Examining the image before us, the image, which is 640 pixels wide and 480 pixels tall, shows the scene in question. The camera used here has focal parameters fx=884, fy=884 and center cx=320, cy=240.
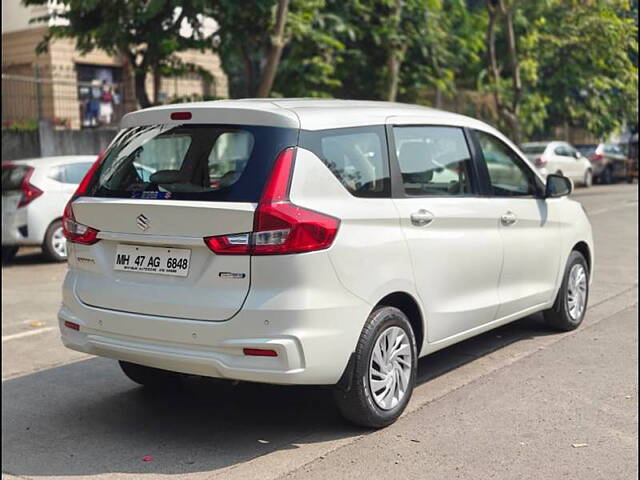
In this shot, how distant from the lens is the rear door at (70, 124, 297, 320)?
4453 millimetres

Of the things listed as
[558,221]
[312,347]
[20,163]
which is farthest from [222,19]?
[312,347]

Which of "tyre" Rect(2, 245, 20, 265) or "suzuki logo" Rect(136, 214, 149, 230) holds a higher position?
"suzuki logo" Rect(136, 214, 149, 230)

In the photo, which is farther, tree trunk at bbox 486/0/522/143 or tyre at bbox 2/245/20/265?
tree trunk at bbox 486/0/522/143

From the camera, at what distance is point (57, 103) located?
1892 centimetres

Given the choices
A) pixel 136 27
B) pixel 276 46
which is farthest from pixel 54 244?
pixel 276 46

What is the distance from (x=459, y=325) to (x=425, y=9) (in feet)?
44.1

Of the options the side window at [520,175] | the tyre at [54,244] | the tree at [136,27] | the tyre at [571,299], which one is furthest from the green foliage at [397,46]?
the tyre at [571,299]

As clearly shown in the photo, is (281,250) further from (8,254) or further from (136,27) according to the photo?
(136,27)

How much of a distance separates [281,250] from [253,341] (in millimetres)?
470

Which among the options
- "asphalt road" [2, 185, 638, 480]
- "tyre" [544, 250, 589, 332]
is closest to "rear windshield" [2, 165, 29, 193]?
"asphalt road" [2, 185, 638, 480]

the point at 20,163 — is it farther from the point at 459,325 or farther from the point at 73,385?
the point at 459,325

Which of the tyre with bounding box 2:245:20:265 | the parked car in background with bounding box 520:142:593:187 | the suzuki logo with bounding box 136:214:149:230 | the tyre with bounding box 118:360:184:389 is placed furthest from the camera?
the parked car in background with bounding box 520:142:593:187

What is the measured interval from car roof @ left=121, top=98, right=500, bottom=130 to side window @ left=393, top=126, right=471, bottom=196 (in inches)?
6.0

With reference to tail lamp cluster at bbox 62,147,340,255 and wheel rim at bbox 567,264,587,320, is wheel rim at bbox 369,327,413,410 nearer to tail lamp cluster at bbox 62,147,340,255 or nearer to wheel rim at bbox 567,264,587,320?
tail lamp cluster at bbox 62,147,340,255
